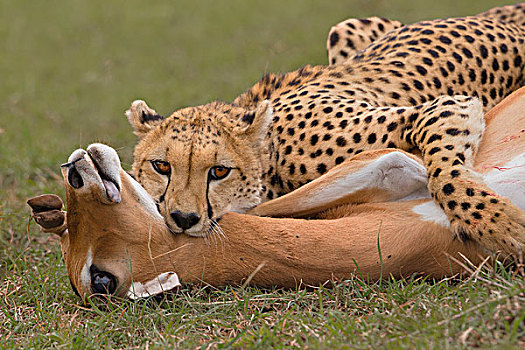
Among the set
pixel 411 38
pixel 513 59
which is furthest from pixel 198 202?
pixel 513 59

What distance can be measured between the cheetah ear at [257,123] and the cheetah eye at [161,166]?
501 mm

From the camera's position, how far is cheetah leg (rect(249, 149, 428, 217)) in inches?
122

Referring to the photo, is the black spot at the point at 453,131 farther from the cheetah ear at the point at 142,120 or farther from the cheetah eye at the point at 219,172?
the cheetah ear at the point at 142,120

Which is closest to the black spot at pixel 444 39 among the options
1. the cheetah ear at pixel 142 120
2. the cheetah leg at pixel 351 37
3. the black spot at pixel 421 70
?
the black spot at pixel 421 70

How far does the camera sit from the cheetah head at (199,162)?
297cm

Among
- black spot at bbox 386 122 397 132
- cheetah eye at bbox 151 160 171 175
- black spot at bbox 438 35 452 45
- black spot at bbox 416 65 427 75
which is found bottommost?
black spot at bbox 386 122 397 132

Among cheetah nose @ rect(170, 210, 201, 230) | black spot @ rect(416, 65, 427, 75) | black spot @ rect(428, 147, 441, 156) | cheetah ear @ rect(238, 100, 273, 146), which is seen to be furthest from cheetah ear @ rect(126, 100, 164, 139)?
black spot @ rect(416, 65, 427, 75)

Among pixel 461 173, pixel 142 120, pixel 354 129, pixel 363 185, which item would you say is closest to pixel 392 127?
pixel 354 129

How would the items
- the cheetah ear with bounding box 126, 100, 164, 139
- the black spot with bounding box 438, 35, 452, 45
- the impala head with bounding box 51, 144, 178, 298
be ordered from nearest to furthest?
the impala head with bounding box 51, 144, 178, 298, the cheetah ear with bounding box 126, 100, 164, 139, the black spot with bounding box 438, 35, 452, 45

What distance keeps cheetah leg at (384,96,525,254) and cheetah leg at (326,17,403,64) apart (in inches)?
68.8

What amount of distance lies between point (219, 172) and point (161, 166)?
0.28 m

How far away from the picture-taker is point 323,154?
139 inches

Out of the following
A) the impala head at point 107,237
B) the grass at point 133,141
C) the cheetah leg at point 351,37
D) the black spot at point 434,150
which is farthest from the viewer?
the cheetah leg at point 351,37

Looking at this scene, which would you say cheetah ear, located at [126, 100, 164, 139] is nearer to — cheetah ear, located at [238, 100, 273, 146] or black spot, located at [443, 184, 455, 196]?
cheetah ear, located at [238, 100, 273, 146]
